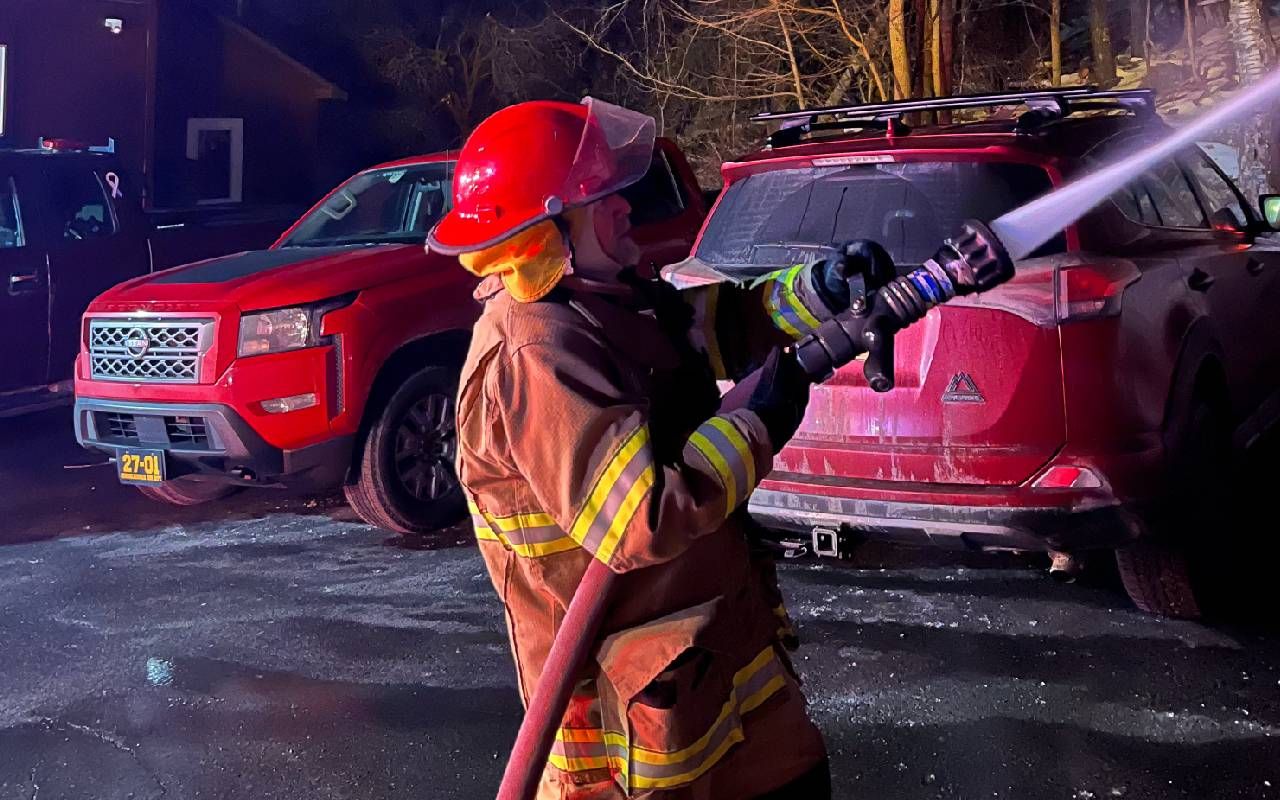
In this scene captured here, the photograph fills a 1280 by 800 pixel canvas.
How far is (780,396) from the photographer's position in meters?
1.96

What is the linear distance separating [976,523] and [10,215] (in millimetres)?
7576

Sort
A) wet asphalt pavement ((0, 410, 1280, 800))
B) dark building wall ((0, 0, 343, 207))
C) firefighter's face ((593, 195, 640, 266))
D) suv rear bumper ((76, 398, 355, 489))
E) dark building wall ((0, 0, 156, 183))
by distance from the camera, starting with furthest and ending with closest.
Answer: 1. dark building wall ((0, 0, 343, 207))
2. dark building wall ((0, 0, 156, 183))
3. suv rear bumper ((76, 398, 355, 489))
4. wet asphalt pavement ((0, 410, 1280, 800))
5. firefighter's face ((593, 195, 640, 266))

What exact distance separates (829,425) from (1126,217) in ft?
4.20

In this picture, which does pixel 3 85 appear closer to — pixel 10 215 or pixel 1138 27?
pixel 10 215

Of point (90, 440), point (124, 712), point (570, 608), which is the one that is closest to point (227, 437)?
point (90, 440)

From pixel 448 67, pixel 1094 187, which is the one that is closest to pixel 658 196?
pixel 1094 187

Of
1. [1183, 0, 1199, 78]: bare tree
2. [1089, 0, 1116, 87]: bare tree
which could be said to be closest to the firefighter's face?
[1183, 0, 1199, 78]: bare tree

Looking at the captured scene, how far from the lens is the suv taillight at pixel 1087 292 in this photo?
3.90 meters

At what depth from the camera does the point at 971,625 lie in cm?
471

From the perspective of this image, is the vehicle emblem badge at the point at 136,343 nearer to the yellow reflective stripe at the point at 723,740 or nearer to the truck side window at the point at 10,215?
the truck side window at the point at 10,215

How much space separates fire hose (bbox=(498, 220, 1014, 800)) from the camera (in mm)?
1795

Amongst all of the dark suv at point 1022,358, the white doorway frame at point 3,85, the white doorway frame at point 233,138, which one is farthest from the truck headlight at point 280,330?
the white doorway frame at point 233,138

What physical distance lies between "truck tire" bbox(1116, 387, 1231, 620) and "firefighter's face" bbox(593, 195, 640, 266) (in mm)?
2561

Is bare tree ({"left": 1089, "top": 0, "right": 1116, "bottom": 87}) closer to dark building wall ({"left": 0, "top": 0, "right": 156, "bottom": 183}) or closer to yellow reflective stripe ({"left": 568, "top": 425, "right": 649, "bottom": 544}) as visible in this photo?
dark building wall ({"left": 0, "top": 0, "right": 156, "bottom": 183})
